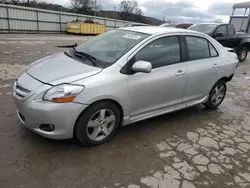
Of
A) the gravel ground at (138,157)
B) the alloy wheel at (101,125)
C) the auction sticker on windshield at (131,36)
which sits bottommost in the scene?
the gravel ground at (138,157)

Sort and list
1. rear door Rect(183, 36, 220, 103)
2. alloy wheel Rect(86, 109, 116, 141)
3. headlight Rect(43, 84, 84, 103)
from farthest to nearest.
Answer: rear door Rect(183, 36, 220, 103) → alloy wheel Rect(86, 109, 116, 141) → headlight Rect(43, 84, 84, 103)

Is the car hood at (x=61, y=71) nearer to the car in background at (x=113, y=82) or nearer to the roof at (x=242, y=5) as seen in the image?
the car in background at (x=113, y=82)

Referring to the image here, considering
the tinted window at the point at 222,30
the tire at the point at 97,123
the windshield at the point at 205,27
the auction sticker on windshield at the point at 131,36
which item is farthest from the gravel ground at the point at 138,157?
the tinted window at the point at 222,30

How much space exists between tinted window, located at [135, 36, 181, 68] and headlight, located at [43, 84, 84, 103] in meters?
1.05

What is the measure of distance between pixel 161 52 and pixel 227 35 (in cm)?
805

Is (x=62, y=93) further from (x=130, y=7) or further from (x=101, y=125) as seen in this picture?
(x=130, y=7)

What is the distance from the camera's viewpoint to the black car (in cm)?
958

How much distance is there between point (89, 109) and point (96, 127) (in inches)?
13.1

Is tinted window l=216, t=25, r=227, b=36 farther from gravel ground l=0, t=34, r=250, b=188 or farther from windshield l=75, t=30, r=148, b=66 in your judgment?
windshield l=75, t=30, r=148, b=66

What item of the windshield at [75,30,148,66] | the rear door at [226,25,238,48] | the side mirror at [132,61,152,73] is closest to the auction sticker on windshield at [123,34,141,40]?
the windshield at [75,30,148,66]

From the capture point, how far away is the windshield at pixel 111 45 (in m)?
3.21

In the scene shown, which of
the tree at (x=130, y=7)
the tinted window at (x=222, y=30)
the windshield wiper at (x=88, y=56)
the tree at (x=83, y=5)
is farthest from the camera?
the tree at (x=130, y=7)

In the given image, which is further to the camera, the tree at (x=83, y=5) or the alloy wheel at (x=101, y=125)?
the tree at (x=83, y=5)

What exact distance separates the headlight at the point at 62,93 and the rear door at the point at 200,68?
6.74 feet
